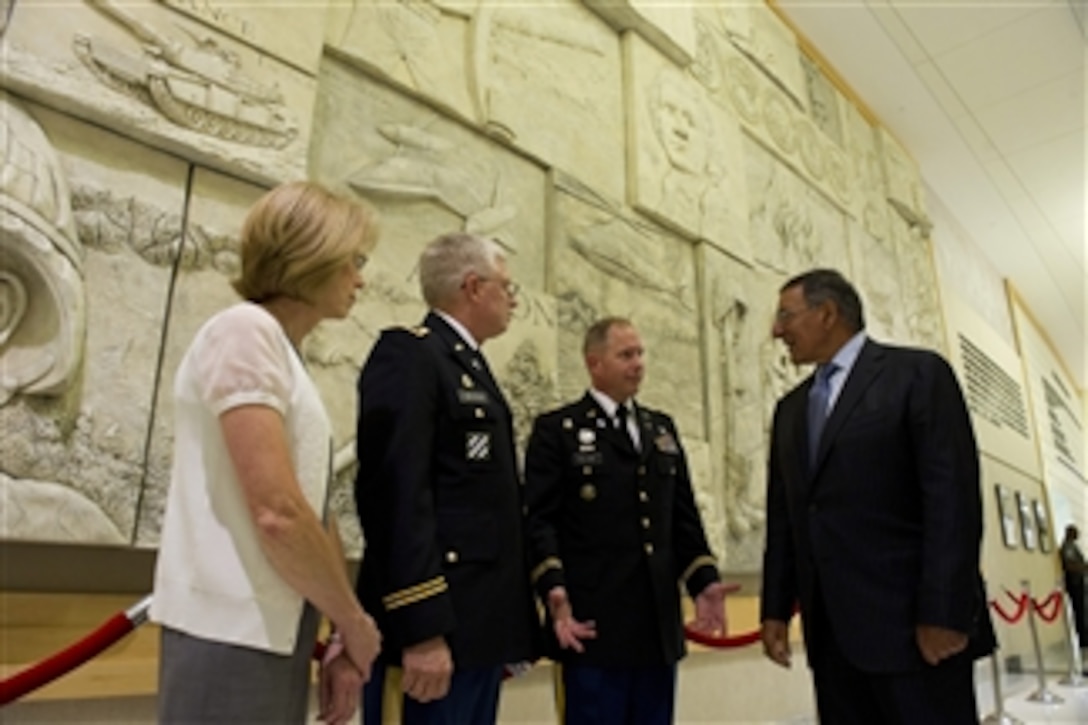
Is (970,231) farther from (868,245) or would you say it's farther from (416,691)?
(416,691)

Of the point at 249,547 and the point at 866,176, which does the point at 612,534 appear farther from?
the point at 866,176

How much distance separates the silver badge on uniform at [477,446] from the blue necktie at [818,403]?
3.34ft

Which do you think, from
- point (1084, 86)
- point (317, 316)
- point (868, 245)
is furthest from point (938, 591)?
point (1084, 86)

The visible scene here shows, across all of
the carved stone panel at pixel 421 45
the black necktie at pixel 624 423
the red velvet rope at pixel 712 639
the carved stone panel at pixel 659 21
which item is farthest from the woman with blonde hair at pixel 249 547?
the carved stone panel at pixel 659 21

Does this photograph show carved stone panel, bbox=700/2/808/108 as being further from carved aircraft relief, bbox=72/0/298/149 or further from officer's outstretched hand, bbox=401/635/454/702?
officer's outstretched hand, bbox=401/635/454/702

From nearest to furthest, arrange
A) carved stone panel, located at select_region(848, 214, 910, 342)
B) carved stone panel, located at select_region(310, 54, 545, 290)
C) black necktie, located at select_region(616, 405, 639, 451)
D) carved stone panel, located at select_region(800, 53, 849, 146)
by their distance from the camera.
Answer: black necktie, located at select_region(616, 405, 639, 451), carved stone panel, located at select_region(310, 54, 545, 290), carved stone panel, located at select_region(848, 214, 910, 342), carved stone panel, located at select_region(800, 53, 849, 146)

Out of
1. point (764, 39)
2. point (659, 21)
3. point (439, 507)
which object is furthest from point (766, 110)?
point (439, 507)

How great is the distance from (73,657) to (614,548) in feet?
4.25

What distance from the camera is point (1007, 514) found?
8523mm

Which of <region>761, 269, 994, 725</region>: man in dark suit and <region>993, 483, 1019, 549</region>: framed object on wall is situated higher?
<region>993, 483, 1019, 549</region>: framed object on wall

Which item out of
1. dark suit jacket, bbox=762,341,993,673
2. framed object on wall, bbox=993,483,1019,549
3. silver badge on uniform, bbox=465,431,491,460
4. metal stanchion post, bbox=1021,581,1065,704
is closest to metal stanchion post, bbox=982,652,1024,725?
metal stanchion post, bbox=1021,581,1065,704

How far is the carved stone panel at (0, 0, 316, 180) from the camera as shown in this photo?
76.4 inches

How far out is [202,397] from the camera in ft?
3.55

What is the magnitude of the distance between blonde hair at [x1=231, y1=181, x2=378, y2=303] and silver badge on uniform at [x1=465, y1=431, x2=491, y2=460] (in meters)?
0.50
